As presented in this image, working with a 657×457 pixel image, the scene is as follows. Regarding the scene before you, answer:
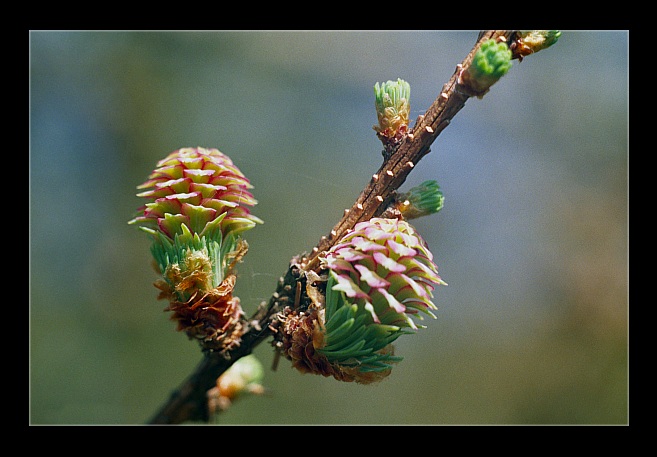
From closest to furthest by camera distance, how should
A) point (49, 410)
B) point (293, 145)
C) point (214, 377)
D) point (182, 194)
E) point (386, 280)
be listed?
point (386, 280) → point (182, 194) → point (214, 377) → point (49, 410) → point (293, 145)

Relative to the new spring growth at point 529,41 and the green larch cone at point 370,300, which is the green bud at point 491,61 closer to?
the new spring growth at point 529,41

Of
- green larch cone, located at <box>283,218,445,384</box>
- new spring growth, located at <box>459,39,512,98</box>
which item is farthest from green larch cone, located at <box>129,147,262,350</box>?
new spring growth, located at <box>459,39,512,98</box>

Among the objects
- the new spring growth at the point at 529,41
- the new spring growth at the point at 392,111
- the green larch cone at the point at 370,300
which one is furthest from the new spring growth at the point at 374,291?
the new spring growth at the point at 529,41

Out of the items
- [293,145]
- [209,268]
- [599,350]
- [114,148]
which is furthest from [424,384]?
[209,268]

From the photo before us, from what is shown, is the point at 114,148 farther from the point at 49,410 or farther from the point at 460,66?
the point at 460,66

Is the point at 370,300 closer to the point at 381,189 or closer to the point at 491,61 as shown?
the point at 381,189

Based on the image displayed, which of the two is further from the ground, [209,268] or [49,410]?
[209,268]

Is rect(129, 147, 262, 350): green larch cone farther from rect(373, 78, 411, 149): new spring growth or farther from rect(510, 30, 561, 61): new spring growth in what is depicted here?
rect(510, 30, 561, 61): new spring growth
